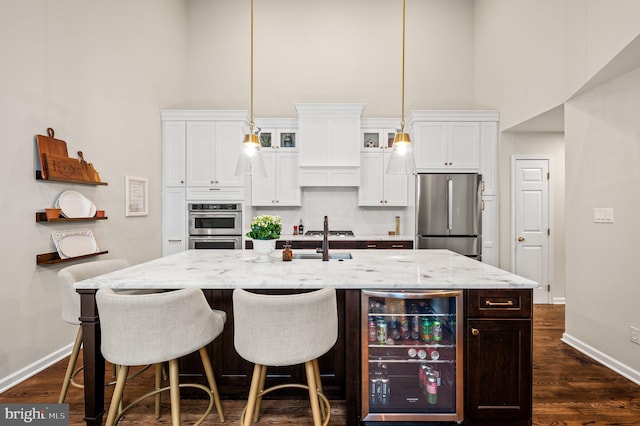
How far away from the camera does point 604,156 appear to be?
2.92 m

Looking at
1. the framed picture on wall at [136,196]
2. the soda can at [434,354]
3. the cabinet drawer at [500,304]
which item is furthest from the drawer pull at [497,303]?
the framed picture on wall at [136,196]

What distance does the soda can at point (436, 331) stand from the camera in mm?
1964

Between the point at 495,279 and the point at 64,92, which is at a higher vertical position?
the point at 64,92

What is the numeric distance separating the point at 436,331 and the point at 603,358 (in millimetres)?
2042

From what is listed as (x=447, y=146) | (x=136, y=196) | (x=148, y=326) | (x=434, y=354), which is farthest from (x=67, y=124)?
(x=447, y=146)

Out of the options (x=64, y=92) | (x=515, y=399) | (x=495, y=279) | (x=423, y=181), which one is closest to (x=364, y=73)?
(x=423, y=181)

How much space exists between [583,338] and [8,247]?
4.88 m

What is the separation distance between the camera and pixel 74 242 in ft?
9.87

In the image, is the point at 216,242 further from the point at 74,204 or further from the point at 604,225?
the point at 604,225

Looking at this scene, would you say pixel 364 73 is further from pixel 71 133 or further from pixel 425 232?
pixel 71 133

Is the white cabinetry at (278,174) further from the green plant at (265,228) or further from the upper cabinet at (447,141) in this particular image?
the green plant at (265,228)

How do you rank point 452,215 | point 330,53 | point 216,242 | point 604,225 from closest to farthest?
point 604,225
point 452,215
point 216,242
point 330,53

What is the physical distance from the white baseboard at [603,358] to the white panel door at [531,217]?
135cm

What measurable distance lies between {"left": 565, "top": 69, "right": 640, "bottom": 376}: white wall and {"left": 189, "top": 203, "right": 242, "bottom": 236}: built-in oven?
3.81 metres
